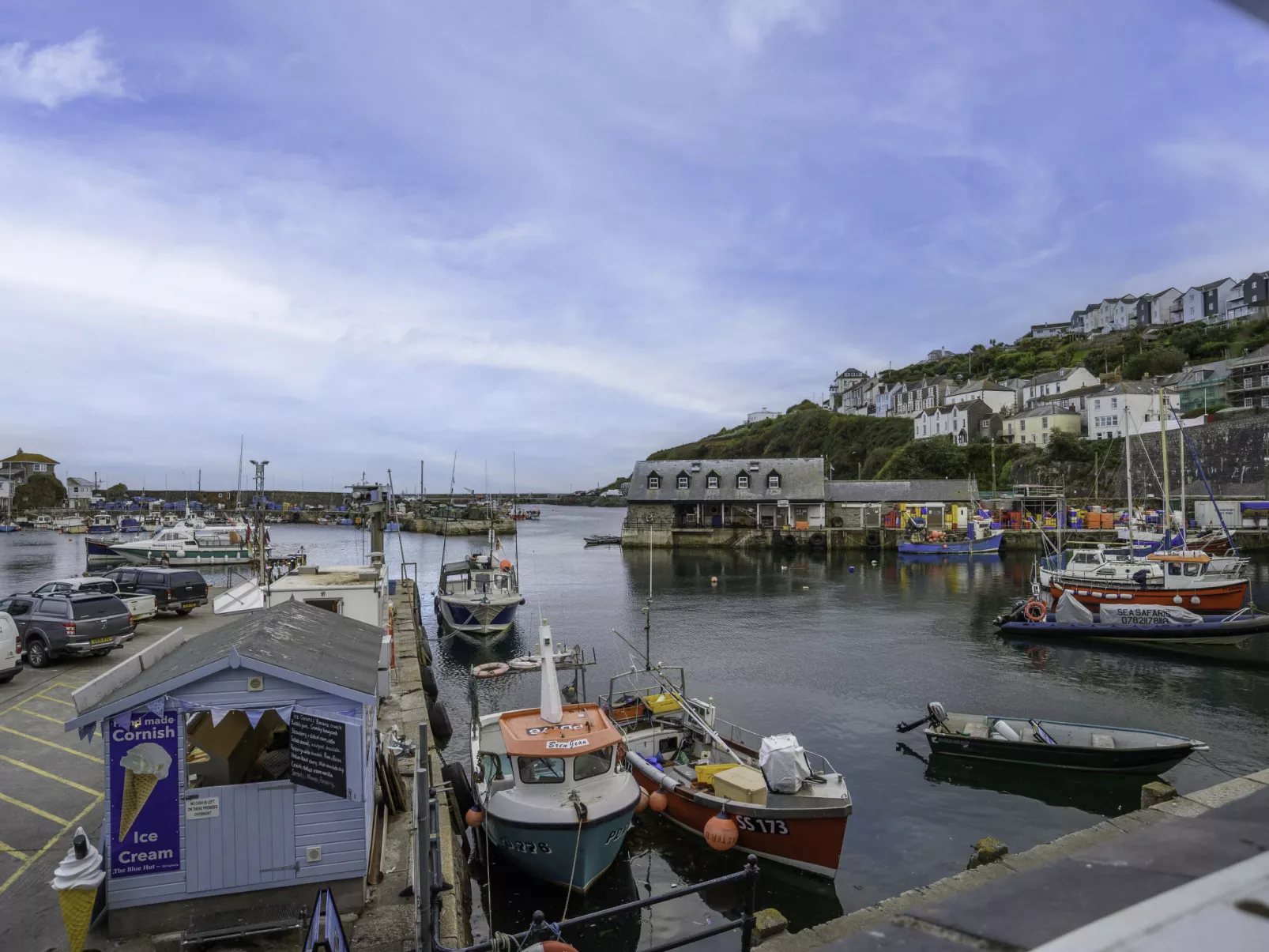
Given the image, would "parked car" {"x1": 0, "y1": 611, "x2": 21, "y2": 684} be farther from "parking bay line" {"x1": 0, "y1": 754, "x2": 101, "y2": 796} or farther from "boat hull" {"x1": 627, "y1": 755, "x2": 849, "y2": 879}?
"boat hull" {"x1": 627, "y1": 755, "x2": 849, "y2": 879}

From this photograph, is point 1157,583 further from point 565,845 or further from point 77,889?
point 77,889

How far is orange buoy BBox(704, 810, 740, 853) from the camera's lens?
42.3 feet

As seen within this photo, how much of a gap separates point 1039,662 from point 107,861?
2899cm

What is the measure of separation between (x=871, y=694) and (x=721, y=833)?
12.4 metres

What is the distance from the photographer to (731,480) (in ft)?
256

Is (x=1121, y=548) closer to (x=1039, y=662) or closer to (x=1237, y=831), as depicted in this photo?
(x=1039, y=662)

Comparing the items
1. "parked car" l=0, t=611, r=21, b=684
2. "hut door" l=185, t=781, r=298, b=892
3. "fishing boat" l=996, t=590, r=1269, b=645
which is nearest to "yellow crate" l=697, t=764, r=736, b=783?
"hut door" l=185, t=781, r=298, b=892

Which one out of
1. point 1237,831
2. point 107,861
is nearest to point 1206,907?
point 1237,831

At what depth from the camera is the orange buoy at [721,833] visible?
1290cm

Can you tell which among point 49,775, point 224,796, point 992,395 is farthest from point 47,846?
point 992,395

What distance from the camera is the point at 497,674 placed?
2538cm

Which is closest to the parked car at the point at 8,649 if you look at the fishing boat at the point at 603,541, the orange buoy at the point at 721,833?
the orange buoy at the point at 721,833

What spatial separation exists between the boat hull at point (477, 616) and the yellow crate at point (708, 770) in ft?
61.2

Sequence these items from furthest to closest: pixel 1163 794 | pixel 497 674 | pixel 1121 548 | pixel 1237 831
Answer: pixel 1121 548, pixel 497 674, pixel 1163 794, pixel 1237 831
